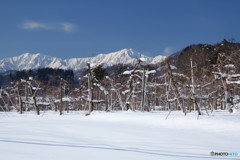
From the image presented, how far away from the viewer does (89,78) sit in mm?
19688

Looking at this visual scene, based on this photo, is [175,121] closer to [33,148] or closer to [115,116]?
[115,116]

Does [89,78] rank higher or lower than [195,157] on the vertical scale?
higher

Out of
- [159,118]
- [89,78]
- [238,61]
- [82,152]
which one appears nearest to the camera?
[82,152]

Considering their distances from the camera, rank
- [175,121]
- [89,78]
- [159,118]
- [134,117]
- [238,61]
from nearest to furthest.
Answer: [175,121], [159,118], [134,117], [238,61], [89,78]

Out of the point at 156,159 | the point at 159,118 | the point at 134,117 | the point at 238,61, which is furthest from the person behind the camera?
the point at 238,61

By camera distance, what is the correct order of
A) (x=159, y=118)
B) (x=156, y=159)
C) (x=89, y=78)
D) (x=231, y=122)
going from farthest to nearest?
(x=89, y=78), (x=159, y=118), (x=231, y=122), (x=156, y=159)

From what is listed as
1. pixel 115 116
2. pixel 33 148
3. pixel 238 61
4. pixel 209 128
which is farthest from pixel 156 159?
pixel 238 61

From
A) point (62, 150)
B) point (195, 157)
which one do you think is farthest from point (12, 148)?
point (195, 157)

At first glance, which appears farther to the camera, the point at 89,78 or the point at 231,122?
the point at 89,78

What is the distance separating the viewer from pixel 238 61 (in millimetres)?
14617

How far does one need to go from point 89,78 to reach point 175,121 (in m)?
10.5

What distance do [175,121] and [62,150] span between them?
8140 millimetres

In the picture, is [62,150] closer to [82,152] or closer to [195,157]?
[82,152]

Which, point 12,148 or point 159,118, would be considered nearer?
point 12,148
